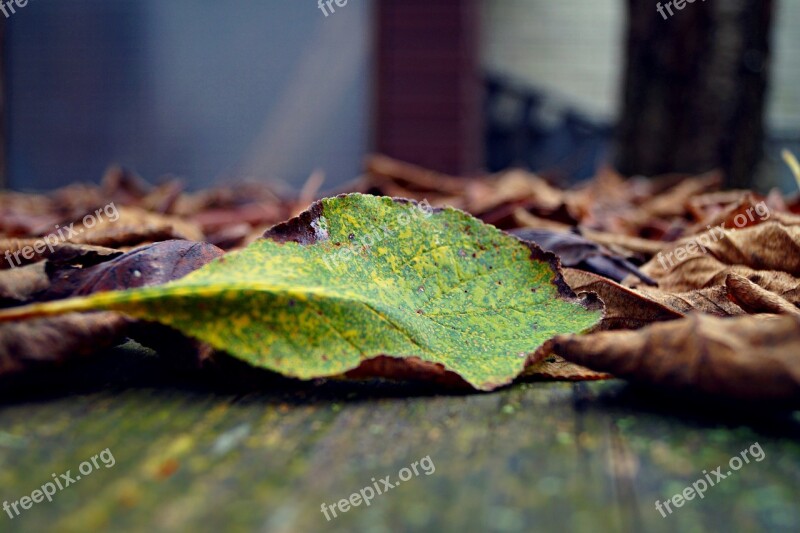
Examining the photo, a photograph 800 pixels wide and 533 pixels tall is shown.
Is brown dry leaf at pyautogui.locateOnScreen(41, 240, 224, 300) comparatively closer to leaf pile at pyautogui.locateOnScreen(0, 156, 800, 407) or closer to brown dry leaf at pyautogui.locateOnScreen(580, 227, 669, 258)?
leaf pile at pyautogui.locateOnScreen(0, 156, 800, 407)

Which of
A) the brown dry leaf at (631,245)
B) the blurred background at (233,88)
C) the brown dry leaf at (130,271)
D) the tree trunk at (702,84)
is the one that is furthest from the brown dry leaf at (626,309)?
the blurred background at (233,88)

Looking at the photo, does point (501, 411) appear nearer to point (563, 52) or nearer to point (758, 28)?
point (758, 28)

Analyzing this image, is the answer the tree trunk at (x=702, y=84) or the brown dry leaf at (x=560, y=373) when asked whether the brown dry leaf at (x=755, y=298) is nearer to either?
the brown dry leaf at (x=560, y=373)

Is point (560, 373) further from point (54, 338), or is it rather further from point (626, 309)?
point (54, 338)

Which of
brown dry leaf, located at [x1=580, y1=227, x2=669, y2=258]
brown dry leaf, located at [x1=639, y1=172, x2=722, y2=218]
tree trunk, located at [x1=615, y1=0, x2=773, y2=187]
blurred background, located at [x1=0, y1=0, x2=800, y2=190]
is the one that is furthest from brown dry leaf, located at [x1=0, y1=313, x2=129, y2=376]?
blurred background, located at [x1=0, y1=0, x2=800, y2=190]

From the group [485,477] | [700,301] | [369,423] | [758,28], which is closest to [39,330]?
[369,423]

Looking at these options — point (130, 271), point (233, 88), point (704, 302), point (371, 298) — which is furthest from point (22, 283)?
point (233, 88)
